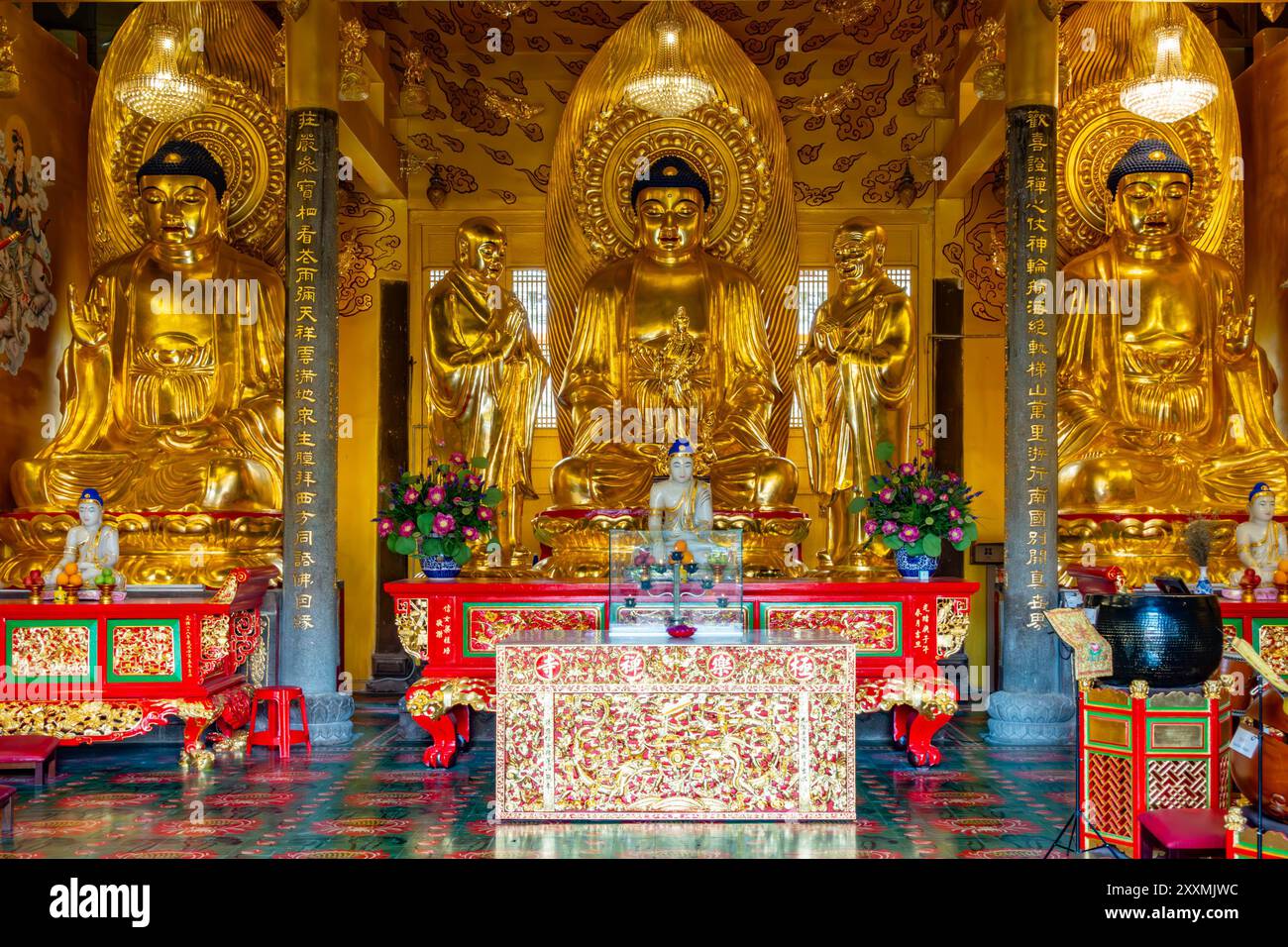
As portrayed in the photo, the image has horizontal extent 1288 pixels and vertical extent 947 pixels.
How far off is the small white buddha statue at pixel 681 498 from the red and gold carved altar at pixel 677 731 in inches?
67.8

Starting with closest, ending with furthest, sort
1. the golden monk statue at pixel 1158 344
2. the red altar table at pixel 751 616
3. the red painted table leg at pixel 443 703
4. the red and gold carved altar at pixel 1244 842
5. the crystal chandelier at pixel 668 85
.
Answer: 1. the red and gold carved altar at pixel 1244 842
2. the red painted table leg at pixel 443 703
3. the red altar table at pixel 751 616
4. the golden monk statue at pixel 1158 344
5. the crystal chandelier at pixel 668 85

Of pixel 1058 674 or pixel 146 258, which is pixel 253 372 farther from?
pixel 1058 674

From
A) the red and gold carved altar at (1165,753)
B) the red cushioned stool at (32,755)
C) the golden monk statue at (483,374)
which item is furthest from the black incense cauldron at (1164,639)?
the golden monk statue at (483,374)

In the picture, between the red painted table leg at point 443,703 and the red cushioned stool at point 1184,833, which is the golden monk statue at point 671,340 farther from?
the red cushioned stool at point 1184,833

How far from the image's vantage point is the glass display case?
5.15 m

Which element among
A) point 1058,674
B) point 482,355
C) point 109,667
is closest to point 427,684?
point 109,667

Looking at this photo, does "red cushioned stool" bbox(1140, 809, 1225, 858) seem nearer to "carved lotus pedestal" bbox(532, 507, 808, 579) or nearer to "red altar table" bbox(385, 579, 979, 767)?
"red altar table" bbox(385, 579, 979, 767)

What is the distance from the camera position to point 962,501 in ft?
21.4

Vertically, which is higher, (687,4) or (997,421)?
(687,4)

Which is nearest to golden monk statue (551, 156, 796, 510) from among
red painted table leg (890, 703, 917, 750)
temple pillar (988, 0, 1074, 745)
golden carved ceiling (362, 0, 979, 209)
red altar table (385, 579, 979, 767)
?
golden carved ceiling (362, 0, 979, 209)

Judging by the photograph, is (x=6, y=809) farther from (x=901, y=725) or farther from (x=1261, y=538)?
(x=1261, y=538)

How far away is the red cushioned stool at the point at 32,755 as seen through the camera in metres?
5.73

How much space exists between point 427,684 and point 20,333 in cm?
452

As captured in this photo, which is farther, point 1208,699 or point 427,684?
point 427,684
